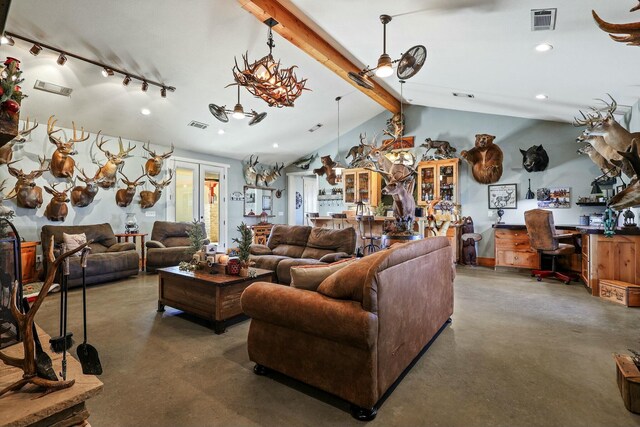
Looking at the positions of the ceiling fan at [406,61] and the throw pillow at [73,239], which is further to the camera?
the throw pillow at [73,239]

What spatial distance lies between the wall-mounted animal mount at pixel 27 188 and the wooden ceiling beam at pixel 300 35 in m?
4.46

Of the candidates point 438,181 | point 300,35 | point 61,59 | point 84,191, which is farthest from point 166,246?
point 438,181

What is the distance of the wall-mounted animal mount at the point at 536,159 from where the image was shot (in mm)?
6188

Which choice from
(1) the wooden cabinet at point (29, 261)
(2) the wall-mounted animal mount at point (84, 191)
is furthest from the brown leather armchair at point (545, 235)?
(1) the wooden cabinet at point (29, 261)

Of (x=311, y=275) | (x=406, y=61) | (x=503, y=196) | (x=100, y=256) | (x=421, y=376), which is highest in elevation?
(x=406, y=61)

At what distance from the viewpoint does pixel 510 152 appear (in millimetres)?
6637

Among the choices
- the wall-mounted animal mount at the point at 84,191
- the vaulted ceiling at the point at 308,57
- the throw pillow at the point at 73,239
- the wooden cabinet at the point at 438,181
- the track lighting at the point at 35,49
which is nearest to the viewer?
the vaulted ceiling at the point at 308,57

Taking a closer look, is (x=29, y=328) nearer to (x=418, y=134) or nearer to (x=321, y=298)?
(x=321, y=298)

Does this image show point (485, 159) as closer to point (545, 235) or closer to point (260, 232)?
point (545, 235)

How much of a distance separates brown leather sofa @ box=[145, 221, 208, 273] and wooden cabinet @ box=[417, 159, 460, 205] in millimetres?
5428

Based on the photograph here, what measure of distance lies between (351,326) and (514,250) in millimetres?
5605

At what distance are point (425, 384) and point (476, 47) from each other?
3.83 m

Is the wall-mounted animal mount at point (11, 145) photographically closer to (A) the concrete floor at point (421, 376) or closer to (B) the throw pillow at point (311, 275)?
(A) the concrete floor at point (421, 376)

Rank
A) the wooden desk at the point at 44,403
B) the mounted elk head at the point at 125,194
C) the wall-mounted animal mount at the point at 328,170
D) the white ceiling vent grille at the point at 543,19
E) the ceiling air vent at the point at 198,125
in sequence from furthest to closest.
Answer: the wall-mounted animal mount at the point at 328,170 < the ceiling air vent at the point at 198,125 < the mounted elk head at the point at 125,194 < the white ceiling vent grille at the point at 543,19 < the wooden desk at the point at 44,403
